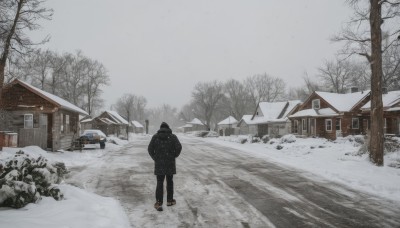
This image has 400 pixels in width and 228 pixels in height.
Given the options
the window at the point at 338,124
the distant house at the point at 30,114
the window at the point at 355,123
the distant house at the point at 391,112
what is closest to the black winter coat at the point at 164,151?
the distant house at the point at 30,114

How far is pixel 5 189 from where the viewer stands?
6.23 metres

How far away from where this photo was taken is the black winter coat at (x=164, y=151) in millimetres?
7465

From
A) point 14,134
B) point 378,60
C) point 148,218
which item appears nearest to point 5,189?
point 148,218

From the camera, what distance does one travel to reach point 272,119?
2205 inches

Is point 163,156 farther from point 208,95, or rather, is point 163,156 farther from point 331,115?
point 208,95

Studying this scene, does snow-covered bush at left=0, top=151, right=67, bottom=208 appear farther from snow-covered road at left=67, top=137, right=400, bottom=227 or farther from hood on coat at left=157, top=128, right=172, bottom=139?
hood on coat at left=157, top=128, right=172, bottom=139

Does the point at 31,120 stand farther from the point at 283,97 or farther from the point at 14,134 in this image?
the point at 283,97

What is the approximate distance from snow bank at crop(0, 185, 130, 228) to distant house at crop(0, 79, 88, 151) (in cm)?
1704

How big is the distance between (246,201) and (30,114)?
20.0m

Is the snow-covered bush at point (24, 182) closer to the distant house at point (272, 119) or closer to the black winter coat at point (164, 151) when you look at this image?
the black winter coat at point (164, 151)

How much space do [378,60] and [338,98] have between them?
2964 centimetres

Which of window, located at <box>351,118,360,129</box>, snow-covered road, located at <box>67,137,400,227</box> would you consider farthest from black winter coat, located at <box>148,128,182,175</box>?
window, located at <box>351,118,360,129</box>

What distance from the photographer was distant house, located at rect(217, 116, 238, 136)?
220ft

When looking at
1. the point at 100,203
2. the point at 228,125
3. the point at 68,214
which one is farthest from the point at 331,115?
the point at 228,125
